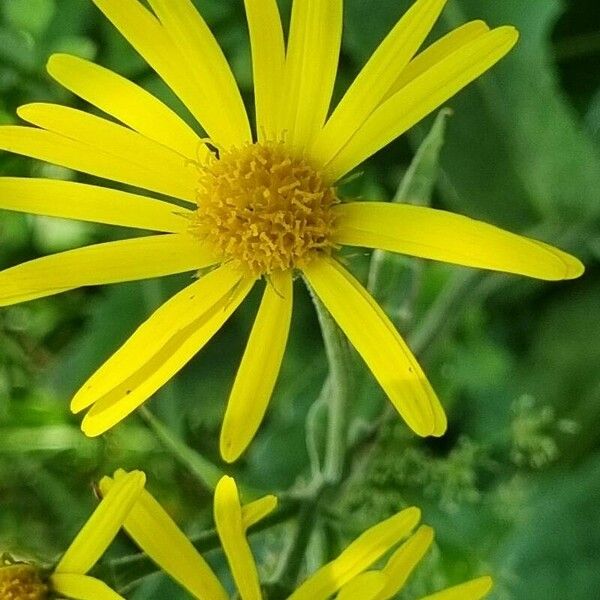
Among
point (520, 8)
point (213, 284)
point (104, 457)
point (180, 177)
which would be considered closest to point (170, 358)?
point (213, 284)

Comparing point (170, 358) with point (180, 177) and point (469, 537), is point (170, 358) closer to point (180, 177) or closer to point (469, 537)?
point (180, 177)

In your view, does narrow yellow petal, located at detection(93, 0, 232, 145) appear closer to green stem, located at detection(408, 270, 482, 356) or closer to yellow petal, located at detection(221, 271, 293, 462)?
yellow petal, located at detection(221, 271, 293, 462)

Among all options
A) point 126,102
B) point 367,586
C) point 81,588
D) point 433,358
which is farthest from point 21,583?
point 433,358

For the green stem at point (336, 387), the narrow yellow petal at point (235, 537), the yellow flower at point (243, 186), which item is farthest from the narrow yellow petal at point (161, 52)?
the narrow yellow petal at point (235, 537)

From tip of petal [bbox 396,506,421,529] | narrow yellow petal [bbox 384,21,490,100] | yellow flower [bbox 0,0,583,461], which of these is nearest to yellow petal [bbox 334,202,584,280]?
yellow flower [bbox 0,0,583,461]

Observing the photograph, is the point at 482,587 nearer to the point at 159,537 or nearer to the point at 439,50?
the point at 159,537

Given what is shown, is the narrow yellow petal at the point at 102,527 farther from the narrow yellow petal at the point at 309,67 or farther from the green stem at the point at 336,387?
the narrow yellow petal at the point at 309,67
